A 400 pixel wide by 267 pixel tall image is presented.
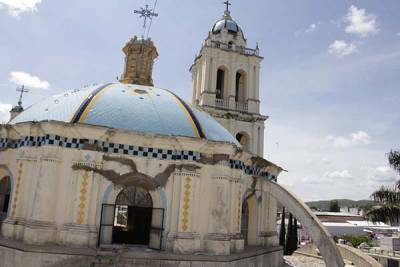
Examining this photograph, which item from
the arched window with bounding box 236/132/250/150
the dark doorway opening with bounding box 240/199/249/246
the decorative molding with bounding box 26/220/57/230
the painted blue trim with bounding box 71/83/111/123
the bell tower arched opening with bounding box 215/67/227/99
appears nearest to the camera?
the decorative molding with bounding box 26/220/57/230

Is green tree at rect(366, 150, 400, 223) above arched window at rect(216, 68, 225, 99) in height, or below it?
below

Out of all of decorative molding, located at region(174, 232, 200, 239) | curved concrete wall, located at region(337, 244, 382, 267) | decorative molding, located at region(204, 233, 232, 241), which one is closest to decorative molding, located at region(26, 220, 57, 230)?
decorative molding, located at region(174, 232, 200, 239)

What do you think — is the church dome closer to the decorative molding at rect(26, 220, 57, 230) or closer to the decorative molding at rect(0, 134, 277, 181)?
the decorative molding at rect(0, 134, 277, 181)

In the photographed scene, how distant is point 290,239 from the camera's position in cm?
2348

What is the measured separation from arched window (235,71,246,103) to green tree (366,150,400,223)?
1039 centimetres

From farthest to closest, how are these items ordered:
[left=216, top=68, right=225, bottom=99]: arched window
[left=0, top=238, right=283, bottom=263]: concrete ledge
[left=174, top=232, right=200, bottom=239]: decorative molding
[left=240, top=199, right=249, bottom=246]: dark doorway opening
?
[left=216, top=68, right=225, bottom=99]: arched window
[left=240, top=199, right=249, bottom=246]: dark doorway opening
[left=174, top=232, right=200, bottom=239]: decorative molding
[left=0, top=238, right=283, bottom=263]: concrete ledge

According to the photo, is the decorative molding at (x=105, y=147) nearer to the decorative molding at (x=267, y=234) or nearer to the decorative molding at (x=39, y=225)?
the decorative molding at (x=39, y=225)

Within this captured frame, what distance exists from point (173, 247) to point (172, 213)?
92 centimetres

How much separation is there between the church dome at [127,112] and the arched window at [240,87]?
1507 centimetres

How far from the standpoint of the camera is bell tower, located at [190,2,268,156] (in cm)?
2636

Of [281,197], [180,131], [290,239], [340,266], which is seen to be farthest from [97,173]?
[290,239]

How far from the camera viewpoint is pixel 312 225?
12.1 m

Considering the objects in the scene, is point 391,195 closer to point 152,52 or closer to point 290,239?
point 290,239

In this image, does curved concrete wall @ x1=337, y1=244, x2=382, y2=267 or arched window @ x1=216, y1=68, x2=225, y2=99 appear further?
arched window @ x1=216, y1=68, x2=225, y2=99
